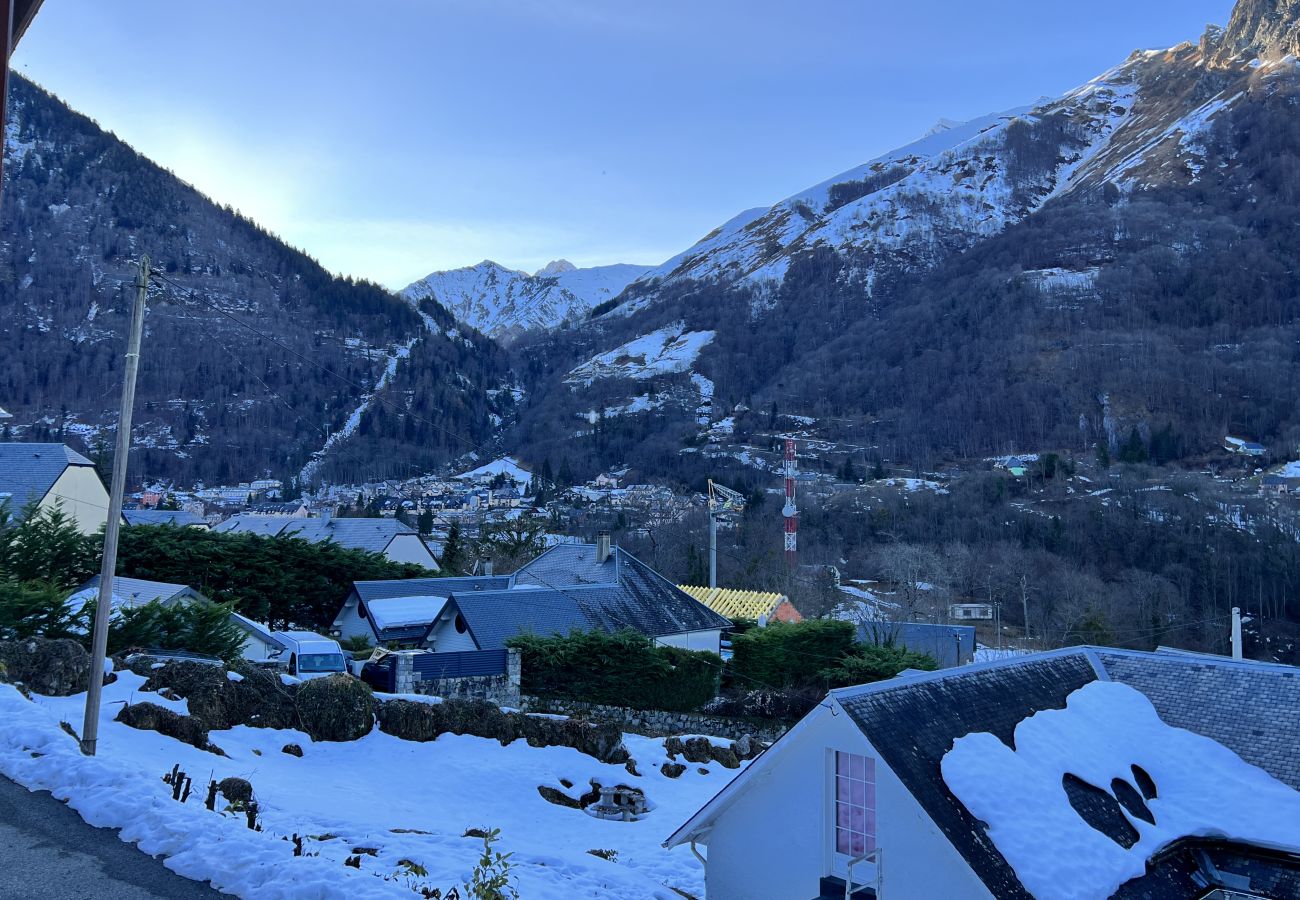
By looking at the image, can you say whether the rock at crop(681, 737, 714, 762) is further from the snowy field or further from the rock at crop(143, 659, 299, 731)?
the rock at crop(143, 659, 299, 731)

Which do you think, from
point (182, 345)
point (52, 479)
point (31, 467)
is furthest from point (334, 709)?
point (182, 345)

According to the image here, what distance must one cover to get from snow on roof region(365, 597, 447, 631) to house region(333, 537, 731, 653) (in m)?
0.03

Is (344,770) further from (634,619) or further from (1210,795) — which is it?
(634,619)

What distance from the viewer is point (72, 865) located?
6.50 metres

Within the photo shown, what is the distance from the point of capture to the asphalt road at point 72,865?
6.16 meters

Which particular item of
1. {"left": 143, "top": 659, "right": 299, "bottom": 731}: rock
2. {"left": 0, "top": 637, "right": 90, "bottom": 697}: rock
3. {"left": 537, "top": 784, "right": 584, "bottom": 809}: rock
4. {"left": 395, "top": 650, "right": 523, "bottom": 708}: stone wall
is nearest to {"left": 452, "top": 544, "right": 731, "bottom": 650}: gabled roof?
{"left": 395, "top": 650, "right": 523, "bottom": 708}: stone wall

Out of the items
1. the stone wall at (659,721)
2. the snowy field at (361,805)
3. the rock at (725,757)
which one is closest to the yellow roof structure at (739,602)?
the stone wall at (659,721)

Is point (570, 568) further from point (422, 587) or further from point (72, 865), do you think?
point (72, 865)

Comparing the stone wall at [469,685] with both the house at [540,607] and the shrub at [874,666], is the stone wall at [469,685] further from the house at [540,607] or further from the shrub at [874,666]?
the shrub at [874,666]

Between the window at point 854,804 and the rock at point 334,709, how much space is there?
30.6 feet

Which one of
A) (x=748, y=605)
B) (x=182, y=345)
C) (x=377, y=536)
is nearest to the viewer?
(x=748, y=605)

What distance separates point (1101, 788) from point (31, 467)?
39.6 meters

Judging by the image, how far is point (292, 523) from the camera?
65.4 meters

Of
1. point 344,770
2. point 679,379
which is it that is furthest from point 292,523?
point 679,379
